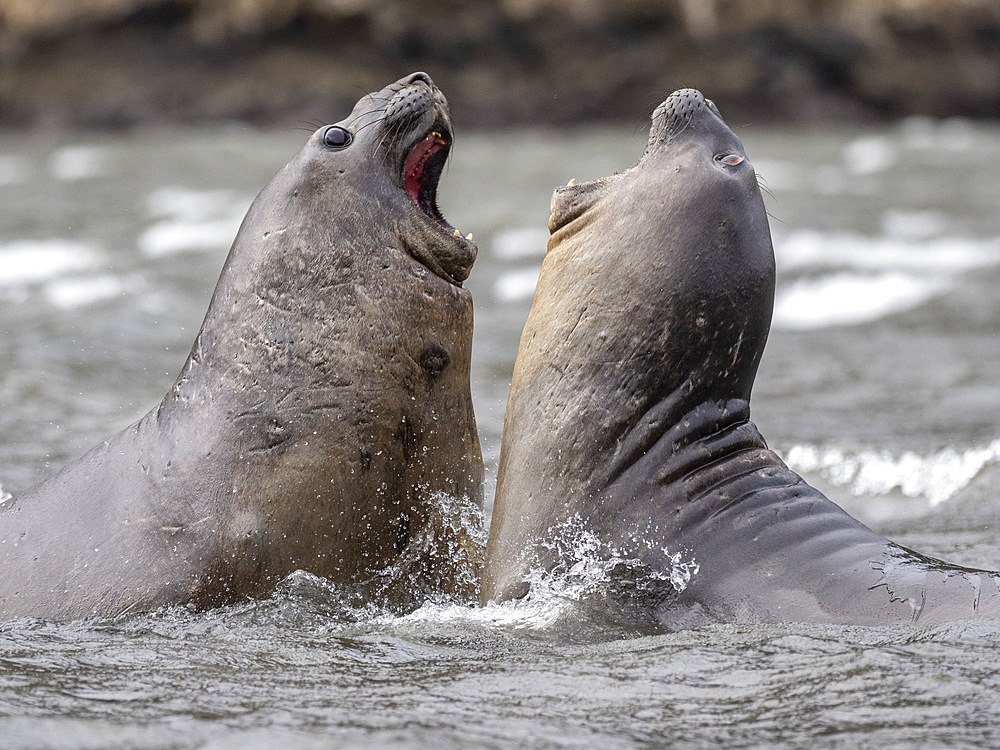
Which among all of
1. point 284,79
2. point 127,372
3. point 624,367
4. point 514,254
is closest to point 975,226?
point 514,254

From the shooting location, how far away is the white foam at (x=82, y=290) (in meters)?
10.5

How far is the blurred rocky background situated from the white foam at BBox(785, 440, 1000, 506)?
16667 millimetres

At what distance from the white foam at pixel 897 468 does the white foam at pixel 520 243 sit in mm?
5755

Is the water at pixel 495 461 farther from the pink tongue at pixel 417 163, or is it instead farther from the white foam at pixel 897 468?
the pink tongue at pixel 417 163

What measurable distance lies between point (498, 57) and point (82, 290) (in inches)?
589

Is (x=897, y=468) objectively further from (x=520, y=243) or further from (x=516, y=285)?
(x=520, y=243)

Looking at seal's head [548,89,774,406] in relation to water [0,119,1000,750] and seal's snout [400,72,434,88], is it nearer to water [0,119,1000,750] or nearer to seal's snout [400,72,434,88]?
seal's snout [400,72,434,88]

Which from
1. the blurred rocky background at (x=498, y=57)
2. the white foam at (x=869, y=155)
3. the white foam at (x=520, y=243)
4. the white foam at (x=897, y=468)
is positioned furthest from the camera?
the blurred rocky background at (x=498, y=57)

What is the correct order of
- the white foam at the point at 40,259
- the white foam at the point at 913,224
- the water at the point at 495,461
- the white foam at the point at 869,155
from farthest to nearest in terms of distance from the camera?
the white foam at the point at 869,155, the white foam at the point at 913,224, the white foam at the point at 40,259, the water at the point at 495,461

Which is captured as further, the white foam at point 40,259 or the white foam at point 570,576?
the white foam at point 40,259

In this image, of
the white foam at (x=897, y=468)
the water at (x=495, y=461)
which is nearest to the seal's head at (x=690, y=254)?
the water at (x=495, y=461)

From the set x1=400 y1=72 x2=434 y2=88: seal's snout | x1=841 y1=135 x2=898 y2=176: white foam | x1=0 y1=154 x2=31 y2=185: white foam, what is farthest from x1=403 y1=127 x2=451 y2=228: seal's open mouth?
x1=841 y1=135 x2=898 y2=176: white foam

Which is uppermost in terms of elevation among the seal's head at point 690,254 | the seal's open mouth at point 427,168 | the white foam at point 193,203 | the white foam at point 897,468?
the white foam at point 193,203

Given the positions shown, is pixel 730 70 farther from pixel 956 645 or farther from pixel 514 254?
pixel 956 645
